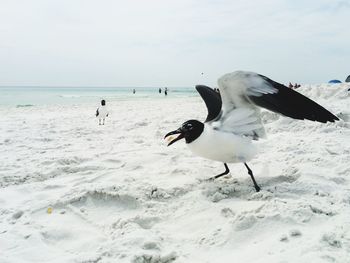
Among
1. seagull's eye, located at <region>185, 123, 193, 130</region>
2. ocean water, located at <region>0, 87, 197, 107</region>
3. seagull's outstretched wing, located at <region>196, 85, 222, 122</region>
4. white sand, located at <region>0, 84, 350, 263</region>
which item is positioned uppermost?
seagull's outstretched wing, located at <region>196, 85, 222, 122</region>

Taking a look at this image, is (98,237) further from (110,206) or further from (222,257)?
(222,257)

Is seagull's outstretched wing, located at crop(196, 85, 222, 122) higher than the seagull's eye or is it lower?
higher

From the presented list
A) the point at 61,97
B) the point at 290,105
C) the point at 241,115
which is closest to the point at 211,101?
the point at 241,115

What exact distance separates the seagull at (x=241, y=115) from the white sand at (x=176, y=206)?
0.35 m

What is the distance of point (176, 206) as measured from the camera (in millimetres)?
3258

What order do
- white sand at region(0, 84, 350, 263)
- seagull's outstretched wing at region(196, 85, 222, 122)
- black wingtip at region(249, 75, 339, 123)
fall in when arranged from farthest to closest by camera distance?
seagull's outstretched wing at region(196, 85, 222, 122) < black wingtip at region(249, 75, 339, 123) < white sand at region(0, 84, 350, 263)

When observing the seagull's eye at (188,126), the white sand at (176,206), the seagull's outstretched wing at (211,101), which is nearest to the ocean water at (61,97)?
the seagull's outstretched wing at (211,101)

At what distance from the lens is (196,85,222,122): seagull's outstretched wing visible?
16.3ft

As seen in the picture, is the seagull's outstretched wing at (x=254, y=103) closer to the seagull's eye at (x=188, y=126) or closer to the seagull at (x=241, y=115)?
the seagull at (x=241, y=115)

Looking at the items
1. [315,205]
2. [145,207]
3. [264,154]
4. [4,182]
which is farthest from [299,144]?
[4,182]

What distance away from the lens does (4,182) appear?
4098mm

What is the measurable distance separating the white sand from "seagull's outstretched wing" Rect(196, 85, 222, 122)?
2.08ft

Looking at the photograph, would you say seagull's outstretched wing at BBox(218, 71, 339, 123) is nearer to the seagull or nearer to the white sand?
the seagull

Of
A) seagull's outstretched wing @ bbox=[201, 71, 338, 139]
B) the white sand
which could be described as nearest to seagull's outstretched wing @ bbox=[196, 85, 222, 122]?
the white sand
